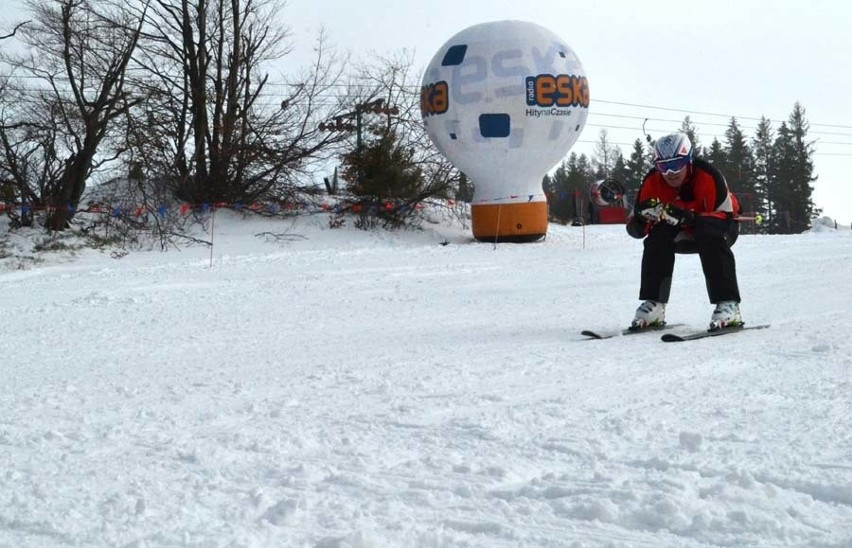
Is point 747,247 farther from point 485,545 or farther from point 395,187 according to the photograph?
point 485,545

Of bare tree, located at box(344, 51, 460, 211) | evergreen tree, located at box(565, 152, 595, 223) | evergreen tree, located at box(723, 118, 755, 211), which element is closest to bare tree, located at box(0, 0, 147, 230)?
bare tree, located at box(344, 51, 460, 211)

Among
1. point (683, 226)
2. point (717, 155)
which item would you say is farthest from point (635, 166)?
point (683, 226)

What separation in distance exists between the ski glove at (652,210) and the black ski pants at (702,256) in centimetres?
21

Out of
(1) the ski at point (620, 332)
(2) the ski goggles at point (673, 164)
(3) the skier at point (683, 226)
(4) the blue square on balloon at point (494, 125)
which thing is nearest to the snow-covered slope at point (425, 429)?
(1) the ski at point (620, 332)

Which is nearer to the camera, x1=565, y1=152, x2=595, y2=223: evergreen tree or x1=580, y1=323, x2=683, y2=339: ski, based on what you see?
x1=580, y1=323, x2=683, y2=339: ski

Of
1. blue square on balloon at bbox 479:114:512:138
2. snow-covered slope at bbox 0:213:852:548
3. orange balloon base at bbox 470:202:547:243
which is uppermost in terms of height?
blue square on balloon at bbox 479:114:512:138

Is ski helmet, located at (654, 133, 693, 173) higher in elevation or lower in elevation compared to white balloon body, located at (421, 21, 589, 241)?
lower

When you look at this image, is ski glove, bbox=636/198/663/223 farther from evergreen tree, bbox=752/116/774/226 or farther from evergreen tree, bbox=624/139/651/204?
evergreen tree, bbox=624/139/651/204

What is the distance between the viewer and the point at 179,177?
20.9 m

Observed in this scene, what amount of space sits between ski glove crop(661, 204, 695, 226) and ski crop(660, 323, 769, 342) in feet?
2.59

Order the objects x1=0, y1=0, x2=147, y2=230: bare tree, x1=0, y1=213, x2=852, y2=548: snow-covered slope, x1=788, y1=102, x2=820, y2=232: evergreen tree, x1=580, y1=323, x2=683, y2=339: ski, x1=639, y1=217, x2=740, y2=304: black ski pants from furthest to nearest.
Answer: x1=788, y1=102, x2=820, y2=232: evergreen tree < x1=0, y1=0, x2=147, y2=230: bare tree < x1=639, y1=217, x2=740, y2=304: black ski pants < x1=580, y1=323, x2=683, y2=339: ski < x1=0, y1=213, x2=852, y2=548: snow-covered slope

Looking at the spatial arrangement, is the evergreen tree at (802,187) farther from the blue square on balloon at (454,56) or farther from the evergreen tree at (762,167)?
the blue square on balloon at (454,56)

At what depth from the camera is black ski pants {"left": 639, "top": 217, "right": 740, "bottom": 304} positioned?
6.32 metres

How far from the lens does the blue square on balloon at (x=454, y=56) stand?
19438 millimetres
